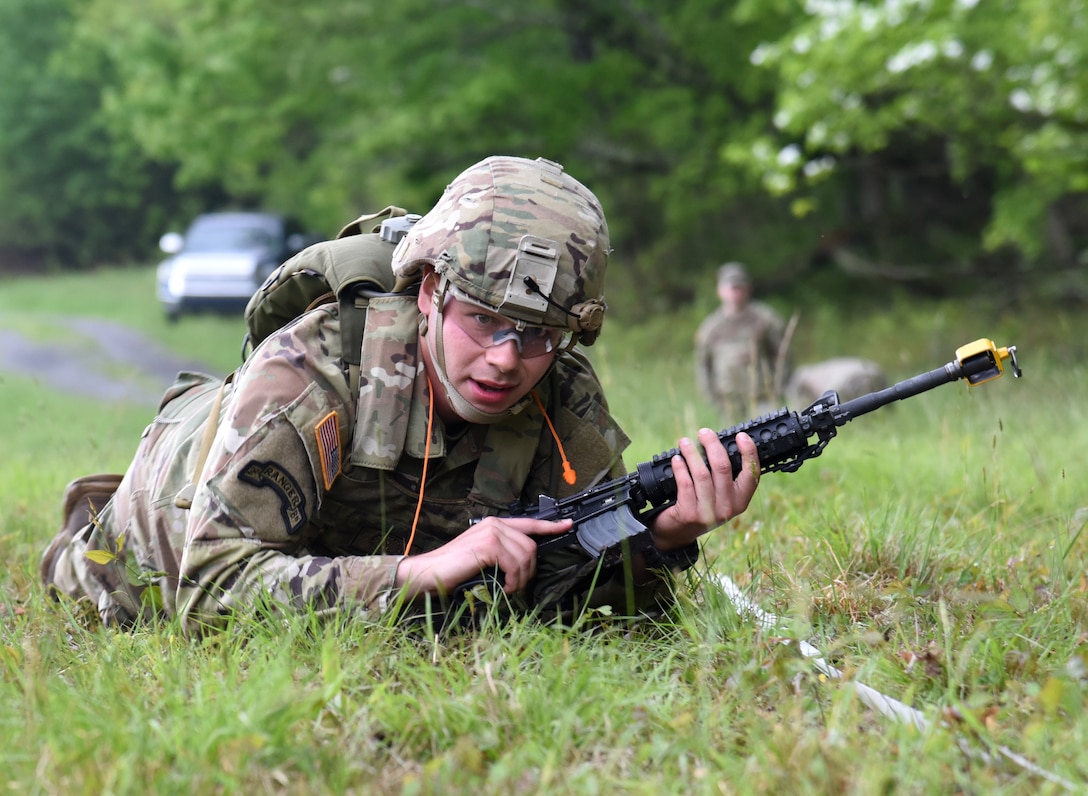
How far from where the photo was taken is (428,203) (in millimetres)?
18484

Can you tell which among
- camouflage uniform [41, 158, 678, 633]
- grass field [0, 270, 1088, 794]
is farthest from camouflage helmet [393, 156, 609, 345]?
grass field [0, 270, 1088, 794]

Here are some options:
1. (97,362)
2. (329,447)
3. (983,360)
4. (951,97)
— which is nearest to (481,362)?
(329,447)

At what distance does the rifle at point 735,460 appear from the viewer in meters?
2.92

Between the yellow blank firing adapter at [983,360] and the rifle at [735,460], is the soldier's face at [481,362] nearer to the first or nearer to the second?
the rifle at [735,460]

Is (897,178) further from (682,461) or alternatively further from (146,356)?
(682,461)

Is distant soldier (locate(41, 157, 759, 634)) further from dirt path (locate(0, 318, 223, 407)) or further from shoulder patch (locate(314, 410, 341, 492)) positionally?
dirt path (locate(0, 318, 223, 407))

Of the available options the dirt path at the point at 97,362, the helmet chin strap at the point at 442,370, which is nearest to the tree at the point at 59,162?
the dirt path at the point at 97,362

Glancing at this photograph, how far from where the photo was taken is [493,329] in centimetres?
302

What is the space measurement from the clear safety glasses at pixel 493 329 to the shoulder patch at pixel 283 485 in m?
0.60

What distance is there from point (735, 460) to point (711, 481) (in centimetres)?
9

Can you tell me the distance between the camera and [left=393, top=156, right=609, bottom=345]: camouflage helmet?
2.94m

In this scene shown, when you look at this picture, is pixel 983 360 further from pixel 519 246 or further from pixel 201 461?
pixel 201 461

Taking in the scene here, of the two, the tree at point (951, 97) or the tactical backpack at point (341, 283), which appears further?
the tree at point (951, 97)

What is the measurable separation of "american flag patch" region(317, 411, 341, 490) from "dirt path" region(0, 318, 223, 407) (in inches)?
420
